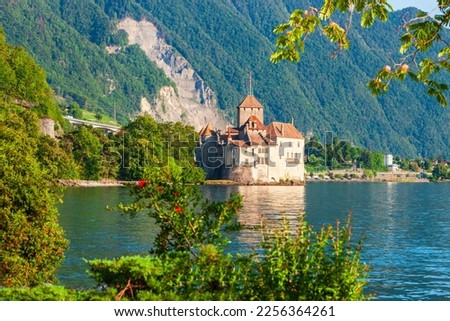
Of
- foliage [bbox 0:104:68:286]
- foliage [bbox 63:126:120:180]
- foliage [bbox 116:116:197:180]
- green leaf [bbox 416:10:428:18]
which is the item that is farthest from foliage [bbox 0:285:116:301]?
foliage [bbox 63:126:120:180]

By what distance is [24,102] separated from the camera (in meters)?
83.1

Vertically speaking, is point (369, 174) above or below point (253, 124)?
below

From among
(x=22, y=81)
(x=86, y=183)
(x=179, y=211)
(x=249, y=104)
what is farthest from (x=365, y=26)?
(x=249, y=104)

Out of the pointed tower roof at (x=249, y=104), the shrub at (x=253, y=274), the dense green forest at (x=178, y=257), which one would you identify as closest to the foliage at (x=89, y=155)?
the pointed tower roof at (x=249, y=104)

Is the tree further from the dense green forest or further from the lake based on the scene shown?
the lake

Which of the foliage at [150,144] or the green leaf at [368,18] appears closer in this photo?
the green leaf at [368,18]

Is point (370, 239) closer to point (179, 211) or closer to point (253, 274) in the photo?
point (179, 211)

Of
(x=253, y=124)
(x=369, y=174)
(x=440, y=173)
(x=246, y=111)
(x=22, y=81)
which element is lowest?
(x=369, y=174)

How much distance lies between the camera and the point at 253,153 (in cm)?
10281

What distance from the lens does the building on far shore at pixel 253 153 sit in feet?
336

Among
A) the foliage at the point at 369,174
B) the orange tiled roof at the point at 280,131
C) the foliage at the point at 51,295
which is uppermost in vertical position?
the orange tiled roof at the point at 280,131

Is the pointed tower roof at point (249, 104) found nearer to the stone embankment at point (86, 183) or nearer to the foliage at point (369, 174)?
the stone embankment at point (86, 183)

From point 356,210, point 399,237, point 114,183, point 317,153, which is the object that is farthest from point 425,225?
point 317,153
